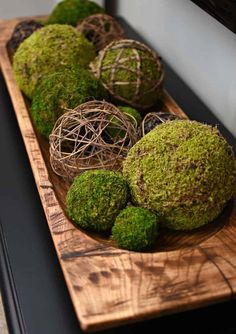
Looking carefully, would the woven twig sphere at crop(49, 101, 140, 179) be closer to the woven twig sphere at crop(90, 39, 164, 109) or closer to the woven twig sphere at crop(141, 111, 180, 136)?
the woven twig sphere at crop(141, 111, 180, 136)

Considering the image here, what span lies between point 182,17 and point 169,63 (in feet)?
0.43

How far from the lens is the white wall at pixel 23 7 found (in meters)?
1.71

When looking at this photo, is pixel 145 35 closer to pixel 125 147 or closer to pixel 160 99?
pixel 160 99

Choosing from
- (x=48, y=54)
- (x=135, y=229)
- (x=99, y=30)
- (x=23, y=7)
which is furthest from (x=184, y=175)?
(x=23, y=7)

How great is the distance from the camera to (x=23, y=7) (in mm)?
1728

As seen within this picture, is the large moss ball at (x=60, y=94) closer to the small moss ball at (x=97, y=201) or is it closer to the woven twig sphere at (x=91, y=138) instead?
the woven twig sphere at (x=91, y=138)

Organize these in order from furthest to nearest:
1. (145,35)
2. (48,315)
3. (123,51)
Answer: (145,35) → (123,51) → (48,315)

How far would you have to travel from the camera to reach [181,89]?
108cm

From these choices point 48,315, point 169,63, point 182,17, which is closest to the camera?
point 48,315

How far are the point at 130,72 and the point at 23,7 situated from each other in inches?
37.0

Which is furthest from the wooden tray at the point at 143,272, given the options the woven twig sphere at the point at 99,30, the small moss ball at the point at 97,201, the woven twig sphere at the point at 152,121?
the woven twig sphere at the point at 99,30

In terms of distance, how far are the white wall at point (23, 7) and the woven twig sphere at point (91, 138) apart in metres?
1.03

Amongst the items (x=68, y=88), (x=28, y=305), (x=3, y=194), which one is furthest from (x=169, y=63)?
(x=28, y=305)

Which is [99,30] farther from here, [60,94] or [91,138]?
[91,138]
